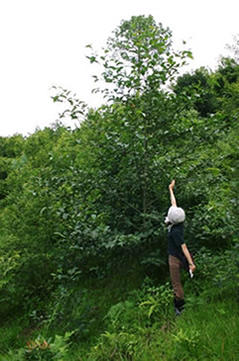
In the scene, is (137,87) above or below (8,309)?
above

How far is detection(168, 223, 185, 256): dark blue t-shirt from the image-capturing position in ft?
12.2

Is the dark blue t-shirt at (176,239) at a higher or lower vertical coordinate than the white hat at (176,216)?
lower

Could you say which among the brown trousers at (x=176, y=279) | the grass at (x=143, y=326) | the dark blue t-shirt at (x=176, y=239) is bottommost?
the grass at (x=143, y=326)

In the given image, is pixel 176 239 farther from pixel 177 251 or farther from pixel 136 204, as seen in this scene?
pixel 136 204

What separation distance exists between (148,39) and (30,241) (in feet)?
12.0

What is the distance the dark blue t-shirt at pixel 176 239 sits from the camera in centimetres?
373

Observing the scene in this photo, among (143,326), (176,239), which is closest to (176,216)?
(176,239)

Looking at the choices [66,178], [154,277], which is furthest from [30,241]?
[154,277]

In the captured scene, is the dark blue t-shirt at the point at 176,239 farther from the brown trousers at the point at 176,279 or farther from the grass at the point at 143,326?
the grass at the point at 143,326

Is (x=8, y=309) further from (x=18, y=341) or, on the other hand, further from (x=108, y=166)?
(x=108, y=166)

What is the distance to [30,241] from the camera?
18.7 feet

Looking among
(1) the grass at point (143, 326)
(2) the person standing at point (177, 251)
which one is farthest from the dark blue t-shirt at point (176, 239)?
(1) the grass at point (143, 326)

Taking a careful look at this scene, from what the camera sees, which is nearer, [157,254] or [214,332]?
[214,332]

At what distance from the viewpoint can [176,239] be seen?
3.74 m
